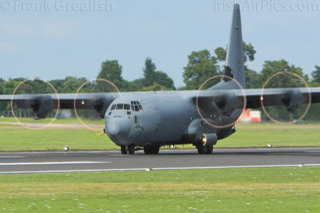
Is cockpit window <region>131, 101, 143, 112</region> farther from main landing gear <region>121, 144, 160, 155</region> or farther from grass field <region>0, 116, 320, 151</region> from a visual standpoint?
grass field <region>0, 116, 320, 151</region>

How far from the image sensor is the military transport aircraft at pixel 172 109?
39250mm

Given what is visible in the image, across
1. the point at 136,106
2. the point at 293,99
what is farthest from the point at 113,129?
the point at 293,99

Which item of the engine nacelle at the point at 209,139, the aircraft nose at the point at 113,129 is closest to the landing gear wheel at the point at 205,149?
the engine nacelle at the point at 209,139

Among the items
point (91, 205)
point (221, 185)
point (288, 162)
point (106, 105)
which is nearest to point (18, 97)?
point (106, 105)

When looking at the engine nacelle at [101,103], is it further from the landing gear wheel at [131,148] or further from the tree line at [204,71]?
the tree line at [204,71]

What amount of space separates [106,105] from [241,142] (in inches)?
758

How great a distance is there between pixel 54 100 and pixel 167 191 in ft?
88.8

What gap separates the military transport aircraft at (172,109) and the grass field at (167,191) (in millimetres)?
12461

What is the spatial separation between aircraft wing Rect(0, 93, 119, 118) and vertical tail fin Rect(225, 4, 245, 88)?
9824mm

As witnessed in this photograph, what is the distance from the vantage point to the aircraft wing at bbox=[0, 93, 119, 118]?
44.7 meters

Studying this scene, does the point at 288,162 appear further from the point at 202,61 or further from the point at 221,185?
the point at 202,61

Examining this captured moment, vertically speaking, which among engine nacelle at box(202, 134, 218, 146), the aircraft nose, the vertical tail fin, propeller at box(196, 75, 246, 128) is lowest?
engine nacelle at box(202, 134, 218, 146)

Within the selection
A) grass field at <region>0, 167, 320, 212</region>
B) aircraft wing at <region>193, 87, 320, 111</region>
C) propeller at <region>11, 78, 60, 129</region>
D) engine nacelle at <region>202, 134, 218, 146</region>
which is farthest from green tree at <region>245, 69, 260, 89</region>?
grass field at <region>0, 167, 320, 212</region>

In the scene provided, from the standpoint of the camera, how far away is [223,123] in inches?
1763
